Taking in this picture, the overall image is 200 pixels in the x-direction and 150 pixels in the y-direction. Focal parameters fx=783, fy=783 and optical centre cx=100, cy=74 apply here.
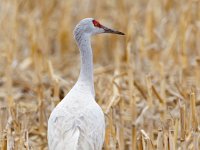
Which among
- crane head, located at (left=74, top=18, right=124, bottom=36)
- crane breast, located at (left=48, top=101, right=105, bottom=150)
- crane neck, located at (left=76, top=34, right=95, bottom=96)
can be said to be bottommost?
crane breast, located at (left=48, top=101, right=105, bottom=150)

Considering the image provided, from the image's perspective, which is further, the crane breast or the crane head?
the crane head

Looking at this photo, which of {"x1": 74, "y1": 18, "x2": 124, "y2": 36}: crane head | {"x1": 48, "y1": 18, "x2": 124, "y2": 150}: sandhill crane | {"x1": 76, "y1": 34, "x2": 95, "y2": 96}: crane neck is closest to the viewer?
{"x1": 48, "y1": 18, "x2": 124, "y2": 150}: sandhill crane

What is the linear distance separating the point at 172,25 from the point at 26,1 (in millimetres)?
1998

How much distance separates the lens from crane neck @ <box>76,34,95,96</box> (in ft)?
19.4

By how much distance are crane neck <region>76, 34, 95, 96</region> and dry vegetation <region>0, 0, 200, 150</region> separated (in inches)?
11.2

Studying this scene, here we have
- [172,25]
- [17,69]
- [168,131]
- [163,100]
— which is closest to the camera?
[168,131]

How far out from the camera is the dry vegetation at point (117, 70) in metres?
5.92

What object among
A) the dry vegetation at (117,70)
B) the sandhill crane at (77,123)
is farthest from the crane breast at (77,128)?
the dry vegetation at (117,70)

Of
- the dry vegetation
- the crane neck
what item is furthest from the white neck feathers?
the dry vegetation

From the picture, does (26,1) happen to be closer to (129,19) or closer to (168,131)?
(129,19)

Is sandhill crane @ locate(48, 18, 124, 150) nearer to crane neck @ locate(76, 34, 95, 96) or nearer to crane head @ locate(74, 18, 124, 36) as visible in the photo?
crane neck @ locate(76, 34, 95, 96)

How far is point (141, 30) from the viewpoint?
1057cm

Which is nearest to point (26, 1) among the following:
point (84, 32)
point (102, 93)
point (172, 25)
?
point (172, 25)

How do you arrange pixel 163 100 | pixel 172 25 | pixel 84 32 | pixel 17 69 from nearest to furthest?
pixel 84 32, pixel 163 100, pixel 17 69, pixel 172 25
